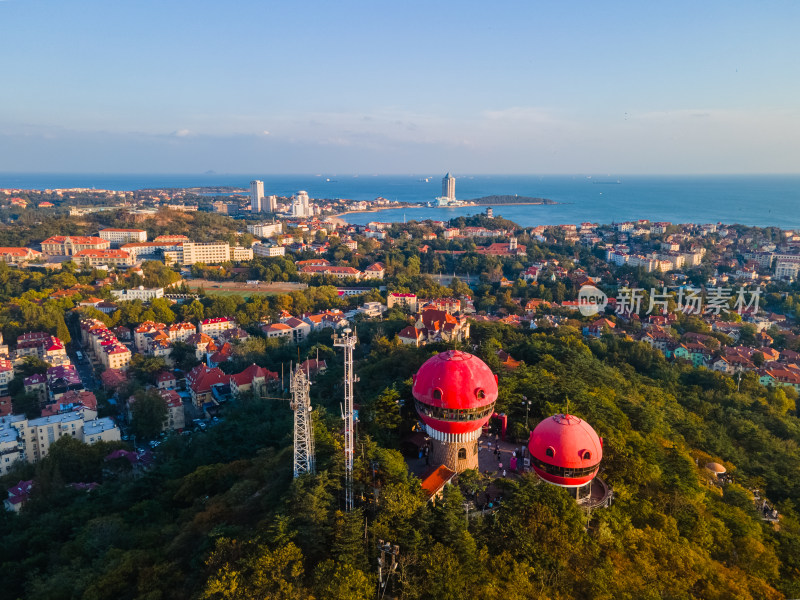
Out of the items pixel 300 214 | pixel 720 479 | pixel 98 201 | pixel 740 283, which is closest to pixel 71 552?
pixel 720 479

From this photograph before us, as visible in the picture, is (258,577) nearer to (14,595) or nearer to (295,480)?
(295,480)

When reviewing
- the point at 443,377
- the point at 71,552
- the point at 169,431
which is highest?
the point at 443,377

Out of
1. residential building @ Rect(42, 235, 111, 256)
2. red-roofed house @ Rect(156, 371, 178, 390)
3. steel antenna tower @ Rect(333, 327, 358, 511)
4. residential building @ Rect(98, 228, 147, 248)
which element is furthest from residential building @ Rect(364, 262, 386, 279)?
steel antenna tower @ Rect(333, 327, 358, 511)

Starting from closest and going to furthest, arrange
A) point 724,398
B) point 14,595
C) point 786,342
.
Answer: point 14,595 → point 724,398 → point 786,342

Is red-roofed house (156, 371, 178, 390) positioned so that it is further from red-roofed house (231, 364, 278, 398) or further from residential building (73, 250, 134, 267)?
residential building (73, 250, 134, 267)

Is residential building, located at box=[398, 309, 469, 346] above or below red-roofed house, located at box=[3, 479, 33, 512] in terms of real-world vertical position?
above

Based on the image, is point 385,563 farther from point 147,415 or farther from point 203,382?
point 203,382

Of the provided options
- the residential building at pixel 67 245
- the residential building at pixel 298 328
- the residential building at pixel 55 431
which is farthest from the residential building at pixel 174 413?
the residential building at pixel 67 245
